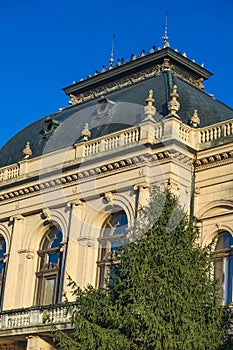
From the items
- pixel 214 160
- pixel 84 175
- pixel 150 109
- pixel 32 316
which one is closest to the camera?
pixel 214 160

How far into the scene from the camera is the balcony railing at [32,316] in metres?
26.8

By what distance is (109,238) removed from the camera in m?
28.7

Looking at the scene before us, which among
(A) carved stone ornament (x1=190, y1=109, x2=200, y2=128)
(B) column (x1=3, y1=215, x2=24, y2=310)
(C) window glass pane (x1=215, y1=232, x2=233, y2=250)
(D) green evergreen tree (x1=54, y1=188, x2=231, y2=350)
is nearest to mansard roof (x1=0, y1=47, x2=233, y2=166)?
(A) carved stone ornament (x1=190, y1=109, x2=200, y2=128)

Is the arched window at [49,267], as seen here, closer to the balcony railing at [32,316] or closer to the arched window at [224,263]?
the balcony railing at [32,316]

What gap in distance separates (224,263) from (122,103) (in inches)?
317

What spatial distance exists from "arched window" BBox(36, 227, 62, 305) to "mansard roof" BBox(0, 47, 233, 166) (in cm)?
344

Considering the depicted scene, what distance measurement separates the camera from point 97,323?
21484 millimetres

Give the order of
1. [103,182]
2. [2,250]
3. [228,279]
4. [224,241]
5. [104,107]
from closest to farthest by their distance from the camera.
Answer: [228,279], [224,241], [103,182], [104,107], [2,250]

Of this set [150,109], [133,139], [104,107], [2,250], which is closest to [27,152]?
Result: [104,107]

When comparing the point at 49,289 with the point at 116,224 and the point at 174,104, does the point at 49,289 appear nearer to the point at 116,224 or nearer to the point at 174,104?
the point at 116,224

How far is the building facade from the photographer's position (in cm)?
2689

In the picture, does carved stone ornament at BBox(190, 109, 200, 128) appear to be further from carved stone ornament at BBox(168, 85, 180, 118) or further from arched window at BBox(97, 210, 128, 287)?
arched window at BBox(97, 210, 128, 287)

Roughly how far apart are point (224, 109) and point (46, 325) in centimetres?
1128

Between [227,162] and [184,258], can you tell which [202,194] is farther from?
[184,258]
